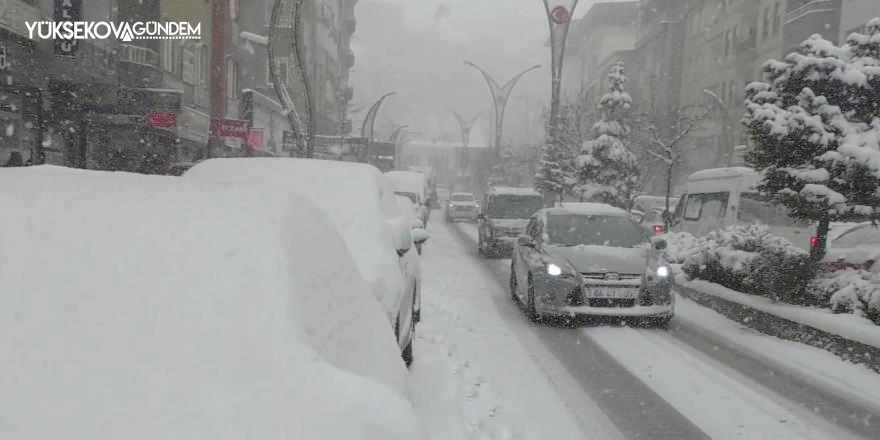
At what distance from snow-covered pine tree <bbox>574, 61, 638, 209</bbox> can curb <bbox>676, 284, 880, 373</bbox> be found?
1499 centimetres

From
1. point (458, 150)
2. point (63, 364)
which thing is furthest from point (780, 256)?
point (458, 150)

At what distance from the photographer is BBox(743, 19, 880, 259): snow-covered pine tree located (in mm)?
9734

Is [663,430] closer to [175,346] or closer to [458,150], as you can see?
[175,346]

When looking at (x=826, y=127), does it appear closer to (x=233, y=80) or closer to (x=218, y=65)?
(x=218, y=65)

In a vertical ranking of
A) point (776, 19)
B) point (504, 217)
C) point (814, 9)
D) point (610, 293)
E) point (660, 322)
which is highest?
point (776, 19)

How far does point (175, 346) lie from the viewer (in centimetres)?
239

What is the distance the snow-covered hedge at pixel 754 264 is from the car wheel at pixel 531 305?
9.66 feet

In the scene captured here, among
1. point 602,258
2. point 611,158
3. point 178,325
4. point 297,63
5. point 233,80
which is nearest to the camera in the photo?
point 178,325

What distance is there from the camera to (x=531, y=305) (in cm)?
986

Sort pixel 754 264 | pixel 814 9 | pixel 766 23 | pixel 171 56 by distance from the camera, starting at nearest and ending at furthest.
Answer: pixel 754 264 → pixel 171 56 → pixel 814 9 → pixel 766 23

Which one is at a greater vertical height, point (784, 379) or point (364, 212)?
point (364, 212)

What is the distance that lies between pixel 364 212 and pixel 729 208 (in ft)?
40.3

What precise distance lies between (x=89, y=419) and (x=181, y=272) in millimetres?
602

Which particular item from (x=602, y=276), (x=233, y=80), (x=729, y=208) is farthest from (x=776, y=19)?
(x=602, y=276)
